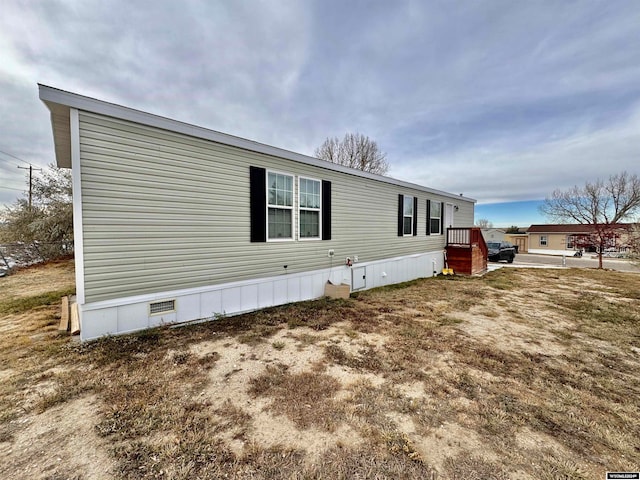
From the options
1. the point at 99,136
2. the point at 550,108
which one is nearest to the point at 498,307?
the point at 99,136

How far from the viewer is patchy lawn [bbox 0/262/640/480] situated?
1.75 meters

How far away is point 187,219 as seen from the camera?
4301 mm

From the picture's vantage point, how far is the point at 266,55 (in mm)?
7512

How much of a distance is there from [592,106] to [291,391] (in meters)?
13.4

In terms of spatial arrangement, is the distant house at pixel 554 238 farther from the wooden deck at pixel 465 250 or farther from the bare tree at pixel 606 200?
the wooden deck at pixel 465 250

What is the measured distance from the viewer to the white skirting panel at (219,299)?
3.65 m

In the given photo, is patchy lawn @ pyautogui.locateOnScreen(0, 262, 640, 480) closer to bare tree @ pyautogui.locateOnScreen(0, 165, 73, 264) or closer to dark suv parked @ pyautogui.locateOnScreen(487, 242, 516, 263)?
bare tree @ pyautogui.locateOnScreen(0, 165, 73, 264)

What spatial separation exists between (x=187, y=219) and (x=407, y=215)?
23.9 feet

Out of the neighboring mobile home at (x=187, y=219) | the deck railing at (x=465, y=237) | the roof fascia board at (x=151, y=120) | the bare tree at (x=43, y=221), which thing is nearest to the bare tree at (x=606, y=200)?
the deck railing at (x=465, y=237)

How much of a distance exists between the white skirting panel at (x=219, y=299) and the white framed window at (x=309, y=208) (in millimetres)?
935

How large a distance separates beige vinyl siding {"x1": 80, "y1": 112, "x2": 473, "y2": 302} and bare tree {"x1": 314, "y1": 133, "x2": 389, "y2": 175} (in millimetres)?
14473

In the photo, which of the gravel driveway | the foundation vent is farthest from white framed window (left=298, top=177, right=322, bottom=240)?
the gravel driveway

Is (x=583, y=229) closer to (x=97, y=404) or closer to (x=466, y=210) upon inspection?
(x=466, y=210)

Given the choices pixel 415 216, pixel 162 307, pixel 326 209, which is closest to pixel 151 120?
pixel 162 307
